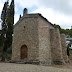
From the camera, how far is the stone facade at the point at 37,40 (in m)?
11.1

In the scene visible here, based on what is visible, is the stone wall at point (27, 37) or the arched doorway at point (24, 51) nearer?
the stone wall at point (27, 37)

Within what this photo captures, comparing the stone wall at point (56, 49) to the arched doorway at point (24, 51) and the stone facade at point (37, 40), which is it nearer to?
the stone facade at point (37, 40)


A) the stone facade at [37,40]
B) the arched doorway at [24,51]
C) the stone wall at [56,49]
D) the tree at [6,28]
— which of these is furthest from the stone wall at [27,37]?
the tree at [6,28]

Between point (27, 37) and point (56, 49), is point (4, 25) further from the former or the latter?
point (56, 49)

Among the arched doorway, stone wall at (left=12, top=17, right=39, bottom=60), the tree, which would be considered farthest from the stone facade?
the tree

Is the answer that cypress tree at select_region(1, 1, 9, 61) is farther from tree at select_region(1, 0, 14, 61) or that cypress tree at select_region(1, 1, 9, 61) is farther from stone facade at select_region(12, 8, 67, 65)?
stone facade at select_region(12, 8, 67, 65)

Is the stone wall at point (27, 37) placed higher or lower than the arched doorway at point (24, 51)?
higher

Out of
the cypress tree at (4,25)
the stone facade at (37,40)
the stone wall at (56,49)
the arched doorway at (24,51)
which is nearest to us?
the stone facade at (37,40)

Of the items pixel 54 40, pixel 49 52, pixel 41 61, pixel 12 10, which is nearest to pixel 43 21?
pixel 54 40

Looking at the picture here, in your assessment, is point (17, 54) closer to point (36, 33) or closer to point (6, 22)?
point (36, 33)

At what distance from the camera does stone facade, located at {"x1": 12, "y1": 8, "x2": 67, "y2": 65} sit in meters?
11.1

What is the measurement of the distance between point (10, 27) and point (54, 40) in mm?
7657

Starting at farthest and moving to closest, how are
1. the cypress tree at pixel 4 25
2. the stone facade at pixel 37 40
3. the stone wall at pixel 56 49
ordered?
the cypress tree at pixel 4 25, the stone wall at pixel 56 49, the stone facade at pixel 37 40

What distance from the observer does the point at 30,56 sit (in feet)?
36.9
